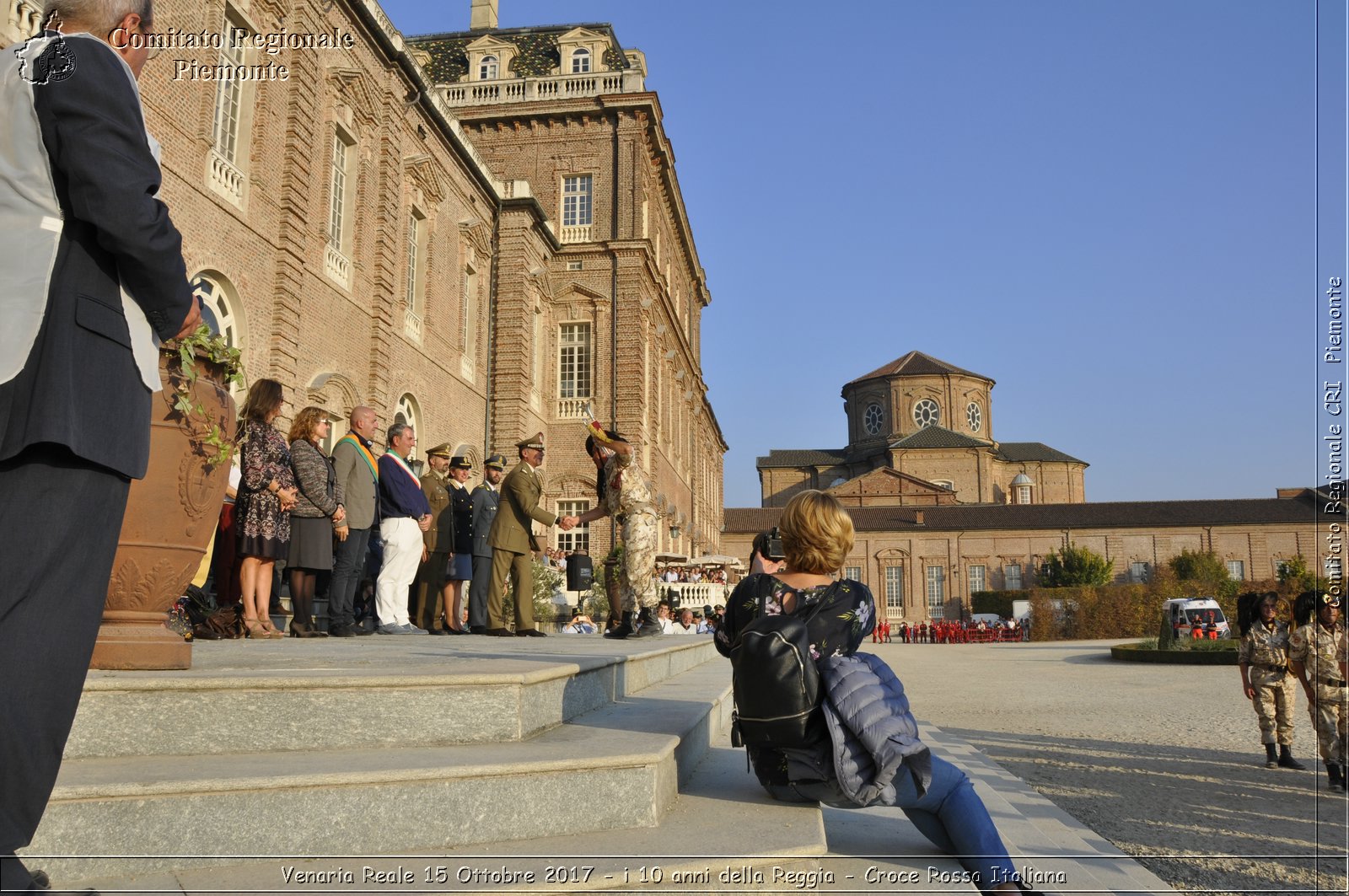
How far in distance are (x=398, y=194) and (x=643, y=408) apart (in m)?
12.2

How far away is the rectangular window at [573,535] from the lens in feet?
94.6

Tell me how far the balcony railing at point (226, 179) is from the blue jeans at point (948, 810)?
44.6ft

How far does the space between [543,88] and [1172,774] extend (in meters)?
30.4

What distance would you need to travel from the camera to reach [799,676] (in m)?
3.05

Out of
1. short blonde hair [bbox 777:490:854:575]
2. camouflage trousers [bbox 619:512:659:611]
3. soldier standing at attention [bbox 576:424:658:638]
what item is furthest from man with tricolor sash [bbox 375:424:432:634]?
short blonde hair [bbox 777:490:854:575]

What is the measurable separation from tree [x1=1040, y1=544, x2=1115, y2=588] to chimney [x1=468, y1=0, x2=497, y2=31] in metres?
44.3

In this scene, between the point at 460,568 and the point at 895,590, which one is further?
the point at 895,590

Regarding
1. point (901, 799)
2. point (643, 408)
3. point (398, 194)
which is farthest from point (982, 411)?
point (901, 799)

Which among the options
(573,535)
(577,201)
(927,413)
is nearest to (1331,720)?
(573,535)

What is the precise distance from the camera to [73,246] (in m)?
2.06

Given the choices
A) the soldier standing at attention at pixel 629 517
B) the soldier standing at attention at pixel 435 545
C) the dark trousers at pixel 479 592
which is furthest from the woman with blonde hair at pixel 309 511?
the dark trousers at pixel 479 592

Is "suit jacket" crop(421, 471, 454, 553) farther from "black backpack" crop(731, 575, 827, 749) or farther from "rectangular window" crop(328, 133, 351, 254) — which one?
"rectangular window" crop(328, 133, 351, 254)

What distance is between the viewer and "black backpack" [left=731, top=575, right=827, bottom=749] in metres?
3.05

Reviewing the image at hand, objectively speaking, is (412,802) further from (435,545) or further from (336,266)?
(336,266)
